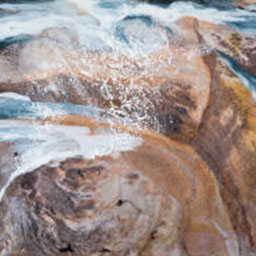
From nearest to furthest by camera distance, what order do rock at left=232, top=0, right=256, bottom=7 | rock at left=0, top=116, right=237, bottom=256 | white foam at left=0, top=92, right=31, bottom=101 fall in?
1. rock at left=0, top=116, right=237, bottom=256
2. white foam at left=0, top=92, right=31, bottom=101
3. rock at left=232, top=0, right=256, bottom=7

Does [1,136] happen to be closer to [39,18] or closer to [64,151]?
[64,151]

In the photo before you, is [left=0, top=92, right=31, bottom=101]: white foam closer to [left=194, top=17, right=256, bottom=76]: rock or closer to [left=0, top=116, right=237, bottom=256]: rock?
[left=0, top=116, right=237, bottom=256]: rock

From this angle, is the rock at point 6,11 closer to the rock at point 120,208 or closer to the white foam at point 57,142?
the white foam at point 57,142

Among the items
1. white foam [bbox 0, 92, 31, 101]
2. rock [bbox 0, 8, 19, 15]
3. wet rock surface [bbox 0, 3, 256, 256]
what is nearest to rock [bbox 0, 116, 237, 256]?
wet rock surface [bbox 0, 3, 256, 256]

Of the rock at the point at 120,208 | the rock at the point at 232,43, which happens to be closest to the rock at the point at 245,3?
the rock at the point at 232,43

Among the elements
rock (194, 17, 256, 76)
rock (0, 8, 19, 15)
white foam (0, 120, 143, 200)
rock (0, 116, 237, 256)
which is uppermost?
rock (0, 8, 19, 15)

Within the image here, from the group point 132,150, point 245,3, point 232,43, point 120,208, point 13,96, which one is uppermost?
point 245,3

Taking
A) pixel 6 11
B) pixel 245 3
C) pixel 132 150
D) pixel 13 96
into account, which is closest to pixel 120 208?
pixel 132 150

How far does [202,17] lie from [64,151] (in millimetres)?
1491

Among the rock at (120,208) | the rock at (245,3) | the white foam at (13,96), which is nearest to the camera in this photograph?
the rock at (120,208)

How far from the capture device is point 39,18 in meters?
2.54

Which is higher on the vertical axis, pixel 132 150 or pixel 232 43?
pixel 232 43

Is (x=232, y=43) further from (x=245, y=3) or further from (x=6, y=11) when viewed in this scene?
(x=6, y=11)

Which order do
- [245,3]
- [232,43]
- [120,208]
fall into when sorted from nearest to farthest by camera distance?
[120,208]
[232,43]
[245,3]
